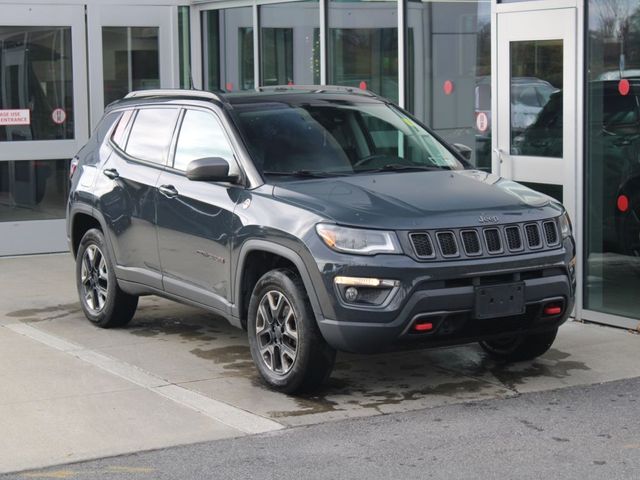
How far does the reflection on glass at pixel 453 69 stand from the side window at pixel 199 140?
3.18 metres

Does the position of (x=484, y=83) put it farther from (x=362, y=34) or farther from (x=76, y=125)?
(x=76, y=125)

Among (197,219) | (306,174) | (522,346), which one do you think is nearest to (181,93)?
(197,219)

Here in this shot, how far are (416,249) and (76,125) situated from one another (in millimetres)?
7586

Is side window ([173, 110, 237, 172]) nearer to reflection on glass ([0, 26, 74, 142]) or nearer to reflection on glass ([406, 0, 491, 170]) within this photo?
reflection on glass ([406, 0, 491, 170])

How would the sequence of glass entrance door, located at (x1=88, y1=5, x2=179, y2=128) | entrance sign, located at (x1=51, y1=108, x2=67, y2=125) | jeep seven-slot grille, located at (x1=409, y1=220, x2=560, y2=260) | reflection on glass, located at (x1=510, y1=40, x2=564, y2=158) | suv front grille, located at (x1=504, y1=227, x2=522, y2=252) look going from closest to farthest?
jeep seven-slot grille, located at (x1=409, y1=220, x2=560, y2=260) < suv front grille, located at (x1=504, y1=227, x2=522, y2=252) < reflection on glass, located at (x1=510, y1=40, x2=564, y2=158) < entrance sign, located at (x1=51, y1=108, x2=67, y2=125) < glass entrance door, located at (x1=88, y1=5, x2=179, y2=128)

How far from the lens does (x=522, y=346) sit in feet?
25.0

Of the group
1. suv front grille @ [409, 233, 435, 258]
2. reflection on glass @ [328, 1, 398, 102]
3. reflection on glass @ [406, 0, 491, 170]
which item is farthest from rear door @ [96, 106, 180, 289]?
reflection on glass @ [328, 1, 398, 102]

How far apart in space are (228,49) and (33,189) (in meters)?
2.83

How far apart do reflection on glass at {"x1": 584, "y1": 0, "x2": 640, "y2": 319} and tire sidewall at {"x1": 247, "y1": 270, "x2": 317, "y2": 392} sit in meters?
3.17

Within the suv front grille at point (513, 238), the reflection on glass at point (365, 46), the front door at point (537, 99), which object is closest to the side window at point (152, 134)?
the suv front grille at point (513, 238)

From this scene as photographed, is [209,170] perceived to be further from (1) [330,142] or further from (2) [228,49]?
(2) [228,49]

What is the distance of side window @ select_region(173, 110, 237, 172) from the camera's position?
25.1 feet

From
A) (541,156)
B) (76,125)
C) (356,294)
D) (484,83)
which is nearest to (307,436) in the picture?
(356,294)

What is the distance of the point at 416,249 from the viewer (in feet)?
21.2
